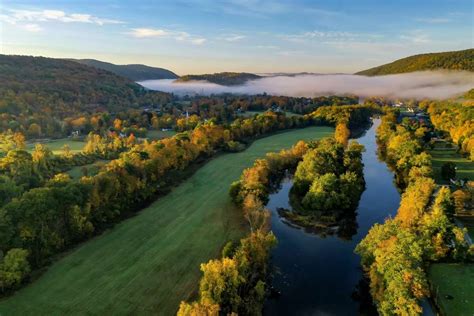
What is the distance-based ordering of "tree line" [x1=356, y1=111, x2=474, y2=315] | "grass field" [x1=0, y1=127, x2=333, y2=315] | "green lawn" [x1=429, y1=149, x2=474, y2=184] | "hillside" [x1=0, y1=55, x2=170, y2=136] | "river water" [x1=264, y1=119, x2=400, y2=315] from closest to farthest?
"tree line" [x1=356, y1=111, x2=474, y2=315]
"grass field" [x1=0, y1=127, x2=333, y2=315]
"river water" [x1=264, y1=119, x2=400, y2=315]
"green lawn" [x1=429, y1=149, x2=474, y2=184]
"hillside" [x1=0, y1=55, x2=170, y2=136]

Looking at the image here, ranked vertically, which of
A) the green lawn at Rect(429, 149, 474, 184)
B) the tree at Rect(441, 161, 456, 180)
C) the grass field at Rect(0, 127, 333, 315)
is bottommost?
the grass field at Rect(0, 127, 333, 315)

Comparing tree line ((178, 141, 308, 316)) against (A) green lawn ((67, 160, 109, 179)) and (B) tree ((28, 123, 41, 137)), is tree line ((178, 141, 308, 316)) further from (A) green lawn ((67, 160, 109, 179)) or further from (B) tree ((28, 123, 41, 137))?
(B) tree ((28, 123, 41, 137))

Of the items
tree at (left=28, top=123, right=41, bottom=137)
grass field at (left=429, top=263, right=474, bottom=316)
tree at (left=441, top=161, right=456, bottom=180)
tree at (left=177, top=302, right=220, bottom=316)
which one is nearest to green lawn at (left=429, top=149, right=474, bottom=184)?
tree at (left=441, top=161, right=456, bottom=180)

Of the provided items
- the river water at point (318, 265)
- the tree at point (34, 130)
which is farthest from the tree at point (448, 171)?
the tree at point (34, 130)

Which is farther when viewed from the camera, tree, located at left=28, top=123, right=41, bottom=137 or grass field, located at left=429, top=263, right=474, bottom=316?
tree, located at left=28, top=123, right=41, bottom=137

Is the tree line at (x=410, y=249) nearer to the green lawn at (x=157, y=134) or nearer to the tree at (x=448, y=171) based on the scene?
the tree at (x=448, y=171)

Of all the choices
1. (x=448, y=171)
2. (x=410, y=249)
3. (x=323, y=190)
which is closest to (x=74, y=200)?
(x=323, y=190)

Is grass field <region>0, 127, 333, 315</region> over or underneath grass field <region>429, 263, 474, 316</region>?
underneath
